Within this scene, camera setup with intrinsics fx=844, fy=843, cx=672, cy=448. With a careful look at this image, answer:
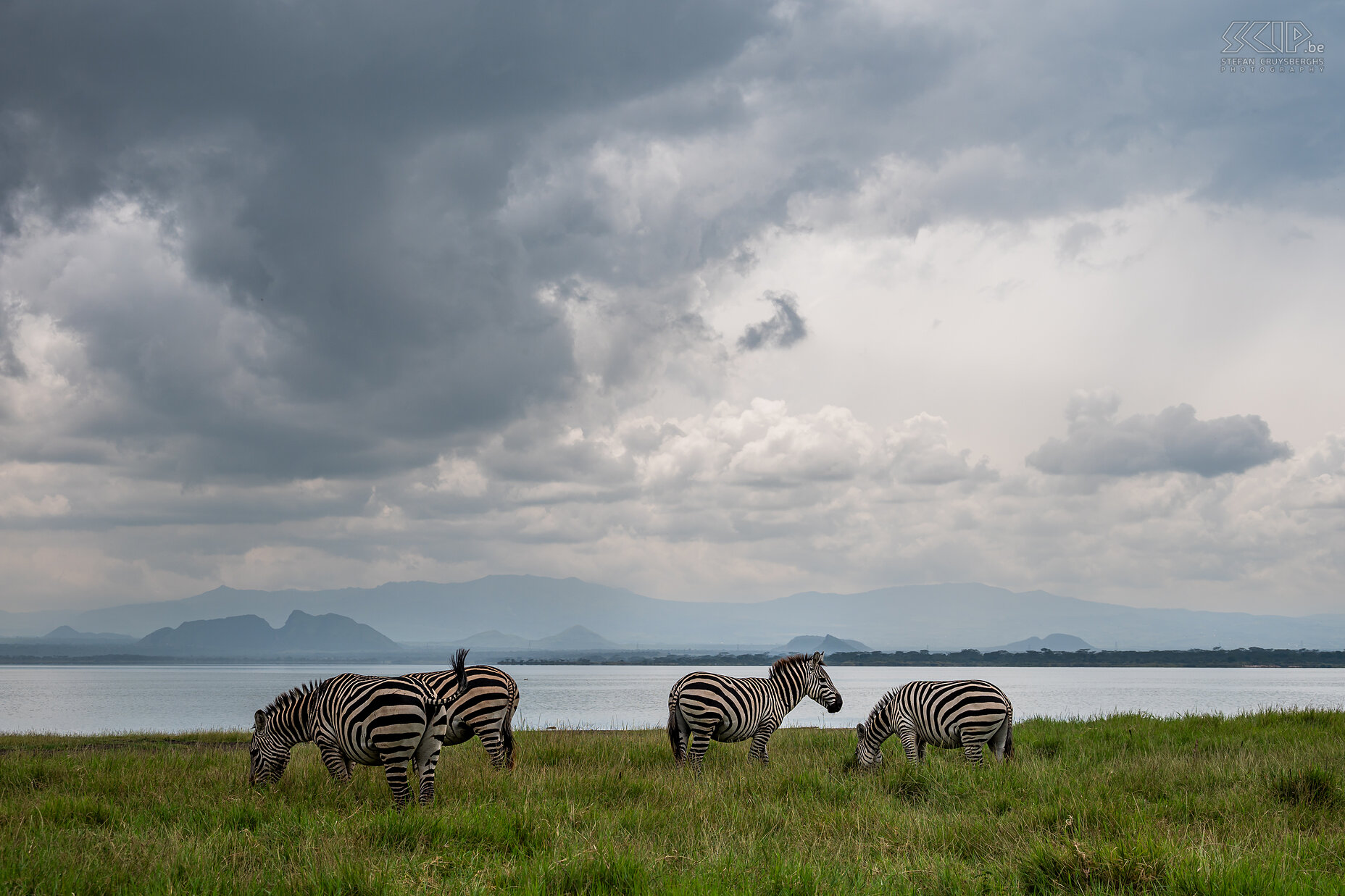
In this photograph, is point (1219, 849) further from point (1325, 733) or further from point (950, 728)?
point (1325, 733)

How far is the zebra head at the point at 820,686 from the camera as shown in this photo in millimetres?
16609

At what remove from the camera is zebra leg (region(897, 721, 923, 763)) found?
47.4 ft

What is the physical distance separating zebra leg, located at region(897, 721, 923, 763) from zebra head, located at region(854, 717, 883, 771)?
45 cm

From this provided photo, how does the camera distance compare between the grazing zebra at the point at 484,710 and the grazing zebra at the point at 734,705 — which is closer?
the grazing zebra at the point at 484,710

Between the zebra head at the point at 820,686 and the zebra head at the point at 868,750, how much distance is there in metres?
1.42

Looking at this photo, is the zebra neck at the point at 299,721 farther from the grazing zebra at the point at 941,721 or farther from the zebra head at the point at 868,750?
the grazing zebra at the point at 941,721

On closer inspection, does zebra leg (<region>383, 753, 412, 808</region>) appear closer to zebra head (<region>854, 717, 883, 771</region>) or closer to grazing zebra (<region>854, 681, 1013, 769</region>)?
zebra head (<region>854, 717, 883, 771</region>)

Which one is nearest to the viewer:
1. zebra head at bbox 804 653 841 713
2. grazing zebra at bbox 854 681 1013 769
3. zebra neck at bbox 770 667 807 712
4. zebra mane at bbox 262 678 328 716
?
zebra mane at bbox 262 678 328 716

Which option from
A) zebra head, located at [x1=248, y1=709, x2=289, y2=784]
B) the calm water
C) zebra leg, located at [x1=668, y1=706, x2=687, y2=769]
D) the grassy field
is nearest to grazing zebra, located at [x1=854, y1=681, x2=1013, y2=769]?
the grassy field

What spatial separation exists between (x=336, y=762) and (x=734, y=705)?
656 centimetres

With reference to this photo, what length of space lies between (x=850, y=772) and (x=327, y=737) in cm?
833

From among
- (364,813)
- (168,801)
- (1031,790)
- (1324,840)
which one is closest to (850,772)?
(1031,790)

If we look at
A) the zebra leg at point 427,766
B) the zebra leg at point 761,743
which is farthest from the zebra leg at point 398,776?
the zebra leg at point 761,743

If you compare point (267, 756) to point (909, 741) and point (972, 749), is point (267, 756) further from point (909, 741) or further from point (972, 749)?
point (972, 749)
